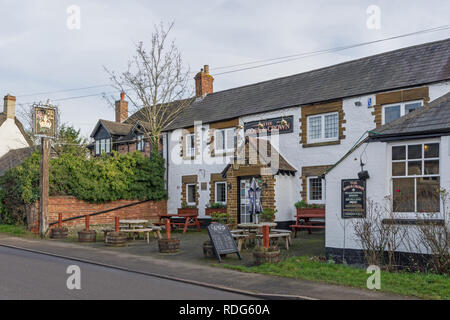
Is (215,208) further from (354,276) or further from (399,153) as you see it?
(354,276)

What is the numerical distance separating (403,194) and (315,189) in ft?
29.2

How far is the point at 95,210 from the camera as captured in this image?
22.4 meters

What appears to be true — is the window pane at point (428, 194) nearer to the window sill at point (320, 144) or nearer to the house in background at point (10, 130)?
the window sill at point (320, 144)

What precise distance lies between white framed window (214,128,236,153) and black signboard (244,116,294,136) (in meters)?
1.20

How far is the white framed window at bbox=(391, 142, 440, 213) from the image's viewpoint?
9695mm

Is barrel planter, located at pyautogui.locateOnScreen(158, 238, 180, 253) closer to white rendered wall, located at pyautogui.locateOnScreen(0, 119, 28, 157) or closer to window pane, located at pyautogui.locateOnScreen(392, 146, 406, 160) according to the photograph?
window pane, located at pyautogui.locateOnScreen(392, 146, 406, 160)

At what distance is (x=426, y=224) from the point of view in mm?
9242

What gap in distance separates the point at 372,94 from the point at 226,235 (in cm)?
921

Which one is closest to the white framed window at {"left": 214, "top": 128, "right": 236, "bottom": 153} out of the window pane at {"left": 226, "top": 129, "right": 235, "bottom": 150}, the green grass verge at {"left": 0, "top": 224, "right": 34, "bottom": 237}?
the window pane at {"left": 226, "top": 129, "right": 235, "bottom": 150}

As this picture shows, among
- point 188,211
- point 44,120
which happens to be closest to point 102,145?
point 188,211

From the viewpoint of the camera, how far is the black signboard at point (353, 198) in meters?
10.4

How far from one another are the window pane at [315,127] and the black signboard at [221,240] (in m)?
8.72
